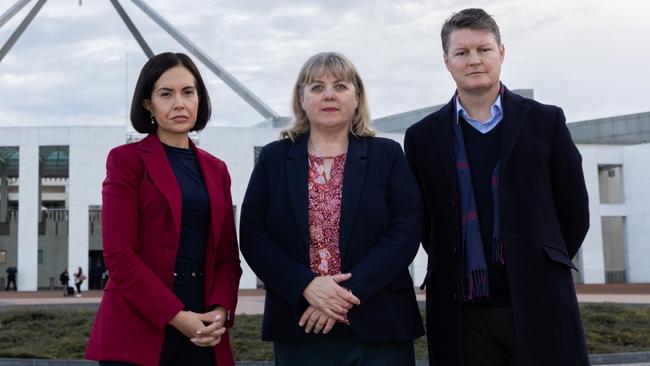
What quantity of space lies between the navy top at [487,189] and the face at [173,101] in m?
1.36

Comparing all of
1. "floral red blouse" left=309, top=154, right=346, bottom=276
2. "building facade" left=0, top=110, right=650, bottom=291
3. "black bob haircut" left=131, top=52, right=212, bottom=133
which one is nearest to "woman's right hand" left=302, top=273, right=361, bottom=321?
"floral red blouse" left=309, top=154, right=346, bottom=276

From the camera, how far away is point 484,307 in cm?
357

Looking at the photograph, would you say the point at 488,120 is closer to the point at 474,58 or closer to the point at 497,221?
the point at 474,58

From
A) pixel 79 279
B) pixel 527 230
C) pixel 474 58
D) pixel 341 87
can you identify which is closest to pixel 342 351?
pixel 527 230

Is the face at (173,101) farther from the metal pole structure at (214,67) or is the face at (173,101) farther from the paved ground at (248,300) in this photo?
the metal pole structure at (214,67)

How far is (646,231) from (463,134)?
38.3 metres

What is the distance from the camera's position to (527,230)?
350 cm

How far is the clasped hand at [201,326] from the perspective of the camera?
321 cm

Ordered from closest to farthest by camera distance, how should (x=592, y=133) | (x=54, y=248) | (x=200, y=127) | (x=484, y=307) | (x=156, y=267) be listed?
(x=156, y=267) → (x=484, y=307) → (x=200, y=127) → (x=54, y=248) → (x=592, y=133)

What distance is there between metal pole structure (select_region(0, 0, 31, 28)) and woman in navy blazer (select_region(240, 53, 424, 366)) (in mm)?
41860

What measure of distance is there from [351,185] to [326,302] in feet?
1.84

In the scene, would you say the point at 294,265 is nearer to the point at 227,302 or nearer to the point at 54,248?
the point at 227,302

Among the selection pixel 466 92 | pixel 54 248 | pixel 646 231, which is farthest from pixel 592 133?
pixel 466 92

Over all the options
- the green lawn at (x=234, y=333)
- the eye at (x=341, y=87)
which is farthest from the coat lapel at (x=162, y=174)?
the green lawn at (x=234, y=333)
